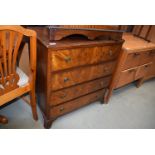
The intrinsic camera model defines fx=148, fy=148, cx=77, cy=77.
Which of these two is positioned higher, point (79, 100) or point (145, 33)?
point (145, 33)

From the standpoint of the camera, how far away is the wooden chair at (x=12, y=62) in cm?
84

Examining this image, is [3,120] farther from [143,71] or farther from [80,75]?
[143,71]

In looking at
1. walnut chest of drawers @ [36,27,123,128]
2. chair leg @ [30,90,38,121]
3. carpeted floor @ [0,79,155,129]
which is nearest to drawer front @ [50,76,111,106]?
walnut chest of drawers @ [36,27,123,128]

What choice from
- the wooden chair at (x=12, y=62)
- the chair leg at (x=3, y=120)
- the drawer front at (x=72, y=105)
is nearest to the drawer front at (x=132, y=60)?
the drawer front at (x=72, y=105)

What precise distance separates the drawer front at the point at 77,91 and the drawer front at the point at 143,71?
579 mm

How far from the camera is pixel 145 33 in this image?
6.34 feet

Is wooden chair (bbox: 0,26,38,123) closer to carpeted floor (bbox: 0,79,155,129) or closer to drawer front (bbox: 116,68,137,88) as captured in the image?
carpeted floor (bbox: 0,79,155,129)

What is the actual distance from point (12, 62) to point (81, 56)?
1.58 ft

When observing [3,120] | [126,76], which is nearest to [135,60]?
[126,76]

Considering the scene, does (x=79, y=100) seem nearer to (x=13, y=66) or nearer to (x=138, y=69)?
(x=13, y=66)

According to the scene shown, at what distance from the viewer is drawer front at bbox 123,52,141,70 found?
154cm

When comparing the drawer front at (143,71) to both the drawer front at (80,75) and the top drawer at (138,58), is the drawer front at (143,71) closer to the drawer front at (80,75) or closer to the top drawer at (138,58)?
the top drawer at (138,58)
